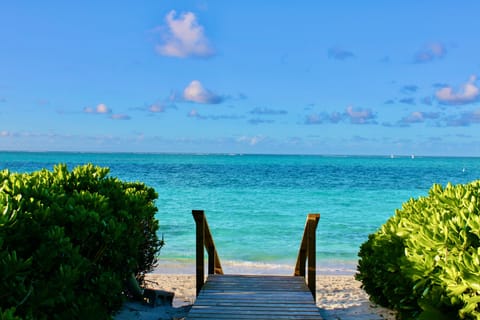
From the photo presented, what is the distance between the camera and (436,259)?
13.1ft

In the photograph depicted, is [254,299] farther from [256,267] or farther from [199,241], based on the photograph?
[256,267]

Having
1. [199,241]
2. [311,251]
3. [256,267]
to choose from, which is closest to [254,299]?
[311,251]

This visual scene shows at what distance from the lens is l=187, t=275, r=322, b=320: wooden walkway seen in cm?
553

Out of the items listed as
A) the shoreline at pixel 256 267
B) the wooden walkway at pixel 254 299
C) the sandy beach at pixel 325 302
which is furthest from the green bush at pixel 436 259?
the shoreline at pixel 256 267

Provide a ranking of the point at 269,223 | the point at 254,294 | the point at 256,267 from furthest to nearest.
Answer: the point at 269,223 < the point at 256,267 < the point at 254,294

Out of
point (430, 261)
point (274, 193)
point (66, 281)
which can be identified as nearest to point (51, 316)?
point (66, 281)

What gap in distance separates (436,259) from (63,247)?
326 centimetres

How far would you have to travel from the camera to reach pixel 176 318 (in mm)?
6695

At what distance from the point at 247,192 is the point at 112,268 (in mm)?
31137

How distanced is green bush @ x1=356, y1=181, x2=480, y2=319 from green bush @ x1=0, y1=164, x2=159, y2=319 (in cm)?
303

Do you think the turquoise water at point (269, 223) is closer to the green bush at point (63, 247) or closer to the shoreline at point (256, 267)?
the shoreline at point (256, 267)

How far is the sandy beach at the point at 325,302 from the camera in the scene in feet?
22.2

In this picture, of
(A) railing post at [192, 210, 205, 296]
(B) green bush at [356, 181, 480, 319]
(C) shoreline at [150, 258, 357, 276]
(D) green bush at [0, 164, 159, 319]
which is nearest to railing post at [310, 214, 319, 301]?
(B) green bush at [356, 181, 480, 319]

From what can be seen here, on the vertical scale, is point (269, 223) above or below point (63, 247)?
below
